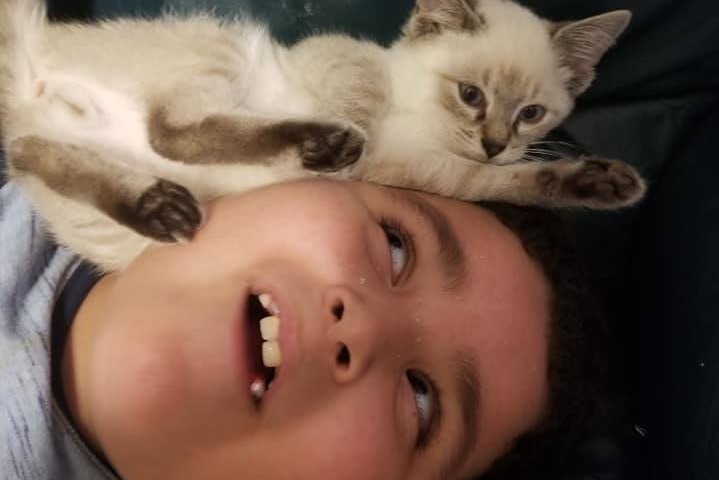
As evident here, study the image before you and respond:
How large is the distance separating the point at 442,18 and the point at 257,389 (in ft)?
2.51

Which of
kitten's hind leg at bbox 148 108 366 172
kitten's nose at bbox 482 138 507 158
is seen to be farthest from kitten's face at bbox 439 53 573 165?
kitten's hind leg at bbox 148 108 366 172

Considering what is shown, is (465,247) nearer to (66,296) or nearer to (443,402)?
(443,402)

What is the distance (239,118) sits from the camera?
1089 millimetres

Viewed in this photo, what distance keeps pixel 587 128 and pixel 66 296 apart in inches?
37.8

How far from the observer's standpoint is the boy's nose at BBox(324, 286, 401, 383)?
0.89 meters

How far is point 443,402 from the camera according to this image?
958mm

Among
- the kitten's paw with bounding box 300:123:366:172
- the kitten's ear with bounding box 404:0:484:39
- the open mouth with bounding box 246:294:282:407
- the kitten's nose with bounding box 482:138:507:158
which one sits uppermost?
the kitten's ear with bounding box 404:0:484:39

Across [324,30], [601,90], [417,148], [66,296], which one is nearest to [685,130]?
[601,90]

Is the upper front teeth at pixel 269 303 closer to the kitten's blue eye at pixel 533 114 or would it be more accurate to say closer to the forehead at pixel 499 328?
the forehead at pixel 499 328

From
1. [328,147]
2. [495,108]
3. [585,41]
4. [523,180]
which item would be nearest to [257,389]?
[328,147]

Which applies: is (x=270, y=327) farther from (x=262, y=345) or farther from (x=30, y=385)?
(x=30, y=385)

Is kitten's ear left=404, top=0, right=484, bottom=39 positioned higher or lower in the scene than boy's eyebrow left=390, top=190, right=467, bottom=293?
higher

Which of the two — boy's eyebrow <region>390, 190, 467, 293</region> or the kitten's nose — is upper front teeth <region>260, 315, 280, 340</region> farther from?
the kitten's nose

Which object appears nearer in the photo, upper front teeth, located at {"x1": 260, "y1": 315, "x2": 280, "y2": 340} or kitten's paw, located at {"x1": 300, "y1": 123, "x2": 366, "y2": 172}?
upper front teeth, located at {"x1": 260, "y1": 315, "x2": 280, "y2": 340}
